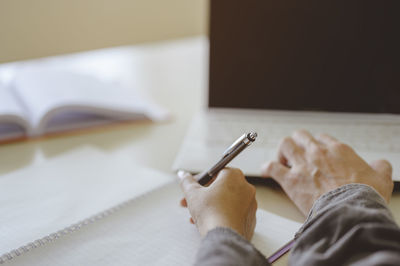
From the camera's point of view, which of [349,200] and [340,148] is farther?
[340,148]

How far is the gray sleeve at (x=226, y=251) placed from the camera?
15.0 inches

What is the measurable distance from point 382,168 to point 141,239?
0.35 m

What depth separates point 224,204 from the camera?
18.3 inches

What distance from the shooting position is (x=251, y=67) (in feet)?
2.74

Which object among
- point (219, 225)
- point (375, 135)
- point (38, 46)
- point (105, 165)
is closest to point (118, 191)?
point (105, 165)

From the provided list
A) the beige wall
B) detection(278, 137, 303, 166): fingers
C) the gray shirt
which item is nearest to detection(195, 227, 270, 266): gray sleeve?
the gray shirt

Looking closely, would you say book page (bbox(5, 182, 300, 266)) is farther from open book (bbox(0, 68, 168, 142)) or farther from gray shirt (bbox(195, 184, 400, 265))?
open book (bbox(0, 68, 168, 142))

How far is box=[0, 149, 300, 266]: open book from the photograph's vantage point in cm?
47

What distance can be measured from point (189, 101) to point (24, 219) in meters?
0.62

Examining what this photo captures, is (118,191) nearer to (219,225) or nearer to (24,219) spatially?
(24,219)

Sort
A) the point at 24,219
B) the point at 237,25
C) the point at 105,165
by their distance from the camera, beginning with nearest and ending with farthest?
the point at 24,219, the point at 105,165, the point at 237,25

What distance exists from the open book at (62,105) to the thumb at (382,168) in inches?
20.0

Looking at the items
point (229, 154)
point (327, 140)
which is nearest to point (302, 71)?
point (327, 140)

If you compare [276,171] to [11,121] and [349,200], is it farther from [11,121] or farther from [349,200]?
[11,121]
